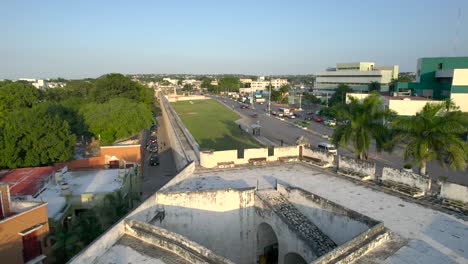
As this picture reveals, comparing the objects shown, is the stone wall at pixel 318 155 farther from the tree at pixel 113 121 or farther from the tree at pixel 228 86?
the tree at pixel 228 86

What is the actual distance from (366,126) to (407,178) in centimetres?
542

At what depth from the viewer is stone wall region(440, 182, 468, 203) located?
473 inches

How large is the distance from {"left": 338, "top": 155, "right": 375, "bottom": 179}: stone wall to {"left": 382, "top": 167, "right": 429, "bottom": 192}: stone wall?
752mm

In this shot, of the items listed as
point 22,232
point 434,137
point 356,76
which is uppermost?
point 356,76

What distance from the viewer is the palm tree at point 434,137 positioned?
14609 millimetres

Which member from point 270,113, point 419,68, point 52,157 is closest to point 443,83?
point 419,68

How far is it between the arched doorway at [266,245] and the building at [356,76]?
68.6 m

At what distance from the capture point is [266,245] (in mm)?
13922

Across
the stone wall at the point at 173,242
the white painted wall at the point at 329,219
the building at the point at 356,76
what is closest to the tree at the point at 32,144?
the stone wall at the point at 173,242

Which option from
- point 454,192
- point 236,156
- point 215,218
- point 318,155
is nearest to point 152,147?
point 236,156

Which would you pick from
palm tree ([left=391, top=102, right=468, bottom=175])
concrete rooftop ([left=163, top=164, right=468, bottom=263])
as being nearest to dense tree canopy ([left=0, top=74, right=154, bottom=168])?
concrete rooftop ([left=163, top=164, right=468, bottom=263])

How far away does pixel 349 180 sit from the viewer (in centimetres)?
1529

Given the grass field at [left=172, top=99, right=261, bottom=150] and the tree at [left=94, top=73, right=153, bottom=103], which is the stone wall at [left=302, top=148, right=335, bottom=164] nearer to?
the grass field at [left=172, top=99, right=261, bottom=150]

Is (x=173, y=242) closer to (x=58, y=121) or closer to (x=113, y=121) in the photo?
(x=58, y=121)
